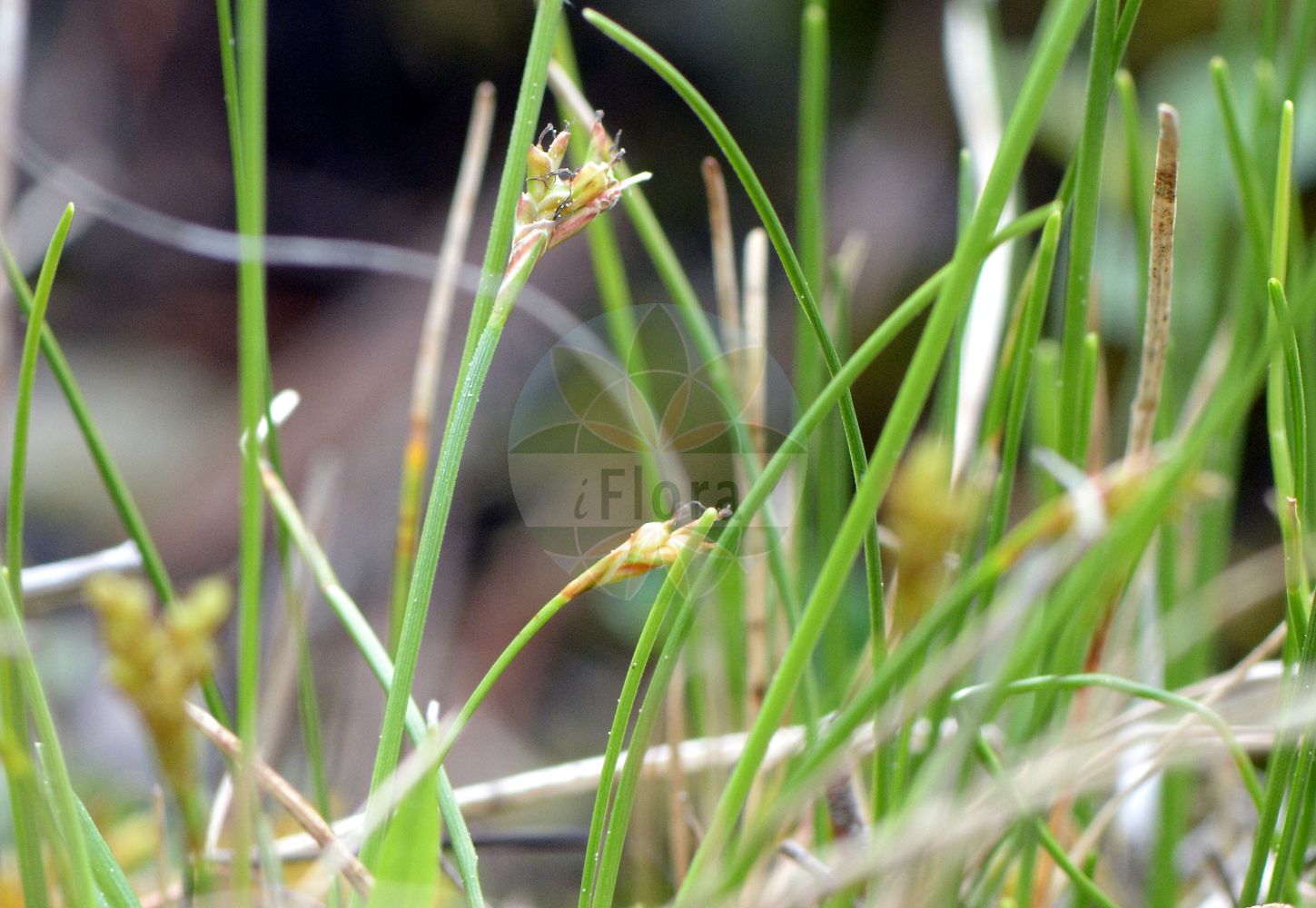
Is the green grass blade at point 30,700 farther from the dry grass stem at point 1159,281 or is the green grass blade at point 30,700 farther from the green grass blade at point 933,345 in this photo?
the dry grass stem at point 1159,281

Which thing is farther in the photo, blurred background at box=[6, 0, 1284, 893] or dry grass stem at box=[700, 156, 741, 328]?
blurred background at box=[6, 0, 1284, 893]

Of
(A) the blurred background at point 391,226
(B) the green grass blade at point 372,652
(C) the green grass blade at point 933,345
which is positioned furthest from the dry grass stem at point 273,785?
(A) the blurred background at point 391,226

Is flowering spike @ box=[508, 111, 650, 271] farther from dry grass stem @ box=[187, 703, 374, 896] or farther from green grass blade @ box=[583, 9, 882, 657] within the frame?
dry grass stem @ box=[187, 703, 374, 896]

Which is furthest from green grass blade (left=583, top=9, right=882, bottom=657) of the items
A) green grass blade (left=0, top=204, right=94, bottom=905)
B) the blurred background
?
the blurred background

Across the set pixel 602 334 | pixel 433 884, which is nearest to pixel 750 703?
pixel 433 884

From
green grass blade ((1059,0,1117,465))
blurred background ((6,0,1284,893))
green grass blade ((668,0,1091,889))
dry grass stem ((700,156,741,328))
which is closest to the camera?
green grass blade ((668,0,1091,889))

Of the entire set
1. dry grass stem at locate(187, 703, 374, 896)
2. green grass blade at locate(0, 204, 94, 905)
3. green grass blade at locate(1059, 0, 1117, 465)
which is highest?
green grass blade at locate(1059, 0, 1117, 465)

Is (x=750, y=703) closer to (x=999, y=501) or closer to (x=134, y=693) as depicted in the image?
(x=999, y=501)

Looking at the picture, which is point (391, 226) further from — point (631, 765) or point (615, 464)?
point (631, 765)

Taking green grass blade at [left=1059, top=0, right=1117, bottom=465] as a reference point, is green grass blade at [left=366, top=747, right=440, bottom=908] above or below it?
below

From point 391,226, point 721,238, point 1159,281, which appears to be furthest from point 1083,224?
point 391,226
